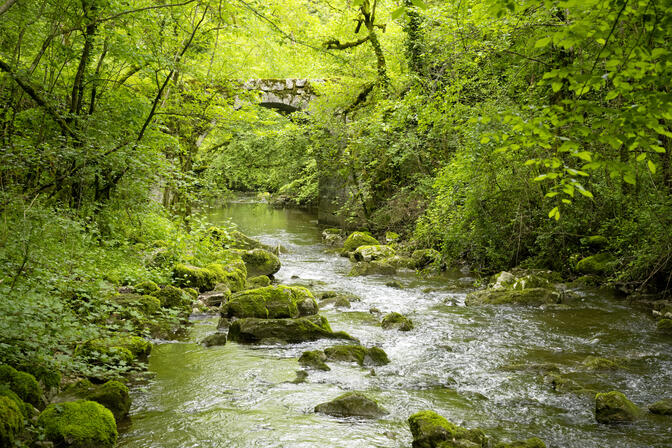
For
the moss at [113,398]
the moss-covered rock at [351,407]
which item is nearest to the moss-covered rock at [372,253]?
the moss-covered rock at [351,407]

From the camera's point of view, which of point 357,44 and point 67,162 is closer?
point 67,162

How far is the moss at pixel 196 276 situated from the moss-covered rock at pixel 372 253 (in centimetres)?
541

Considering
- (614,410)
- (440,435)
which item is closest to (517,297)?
(614,410)

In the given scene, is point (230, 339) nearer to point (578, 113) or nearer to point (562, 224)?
point (578, 113)

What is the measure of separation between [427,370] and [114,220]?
5410 millimetres

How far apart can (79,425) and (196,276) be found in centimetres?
604

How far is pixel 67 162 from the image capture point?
6293mm

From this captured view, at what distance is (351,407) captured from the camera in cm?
491

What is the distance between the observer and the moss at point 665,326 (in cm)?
741

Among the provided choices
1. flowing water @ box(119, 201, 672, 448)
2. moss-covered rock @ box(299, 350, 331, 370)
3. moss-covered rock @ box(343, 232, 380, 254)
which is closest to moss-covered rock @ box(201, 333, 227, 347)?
flowing water @ box(119, 201, 672, 448)

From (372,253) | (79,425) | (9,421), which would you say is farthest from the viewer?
(372,253)

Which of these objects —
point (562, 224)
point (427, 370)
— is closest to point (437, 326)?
point (427, 370)

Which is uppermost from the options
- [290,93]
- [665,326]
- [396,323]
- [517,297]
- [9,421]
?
[290,93]

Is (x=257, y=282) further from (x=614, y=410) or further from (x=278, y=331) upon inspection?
(x=614, y=410)
